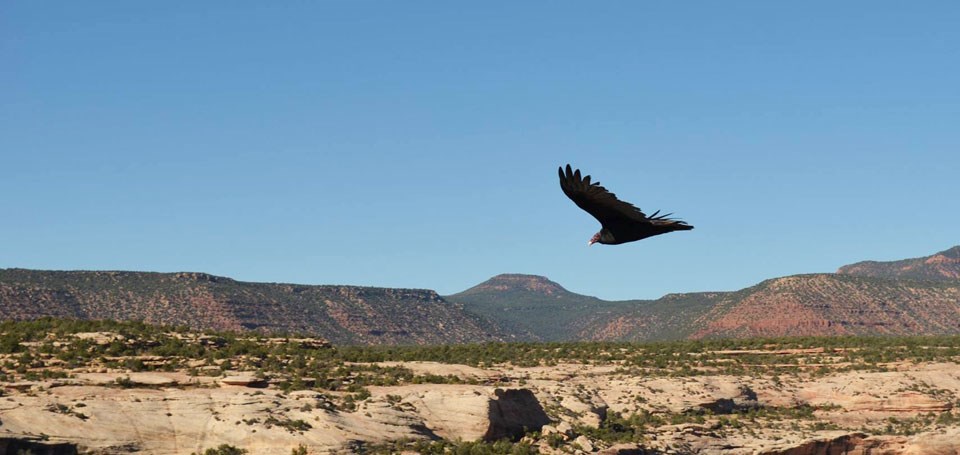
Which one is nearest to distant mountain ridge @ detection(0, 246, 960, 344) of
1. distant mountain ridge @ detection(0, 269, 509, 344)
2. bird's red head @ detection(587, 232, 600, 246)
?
distant mountain ridge @ detection(0, 269, 509, 344)

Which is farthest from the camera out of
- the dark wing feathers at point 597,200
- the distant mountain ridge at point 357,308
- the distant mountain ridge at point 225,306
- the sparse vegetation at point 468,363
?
the distant mountain ridge at point 357,308

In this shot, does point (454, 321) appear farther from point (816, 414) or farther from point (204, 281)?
point (816, 414)

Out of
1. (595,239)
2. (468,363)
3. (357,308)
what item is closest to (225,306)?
(357,308)

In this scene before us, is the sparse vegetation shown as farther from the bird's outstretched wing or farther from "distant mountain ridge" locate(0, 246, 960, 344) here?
"distant mountain ridge" locate(0, 246, 960, 344)

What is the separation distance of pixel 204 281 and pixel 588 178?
15051 centimetres

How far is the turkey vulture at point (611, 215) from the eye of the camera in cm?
2228

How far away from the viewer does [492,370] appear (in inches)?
3088

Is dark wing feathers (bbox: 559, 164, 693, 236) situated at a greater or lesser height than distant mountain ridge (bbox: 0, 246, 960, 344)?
lesser

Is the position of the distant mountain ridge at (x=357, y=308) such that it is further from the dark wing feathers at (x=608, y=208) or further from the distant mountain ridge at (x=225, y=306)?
the dark wing feathers at (x=608, y=208)

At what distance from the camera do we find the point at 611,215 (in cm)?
2294

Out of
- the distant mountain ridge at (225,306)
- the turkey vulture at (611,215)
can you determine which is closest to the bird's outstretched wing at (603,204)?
the turkey vulture at (611,215)

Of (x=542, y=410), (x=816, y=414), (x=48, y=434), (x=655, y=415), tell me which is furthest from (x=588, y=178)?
(x=816, y=414)

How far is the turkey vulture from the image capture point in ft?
73.1

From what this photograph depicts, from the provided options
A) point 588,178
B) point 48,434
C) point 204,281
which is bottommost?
point 48,434
